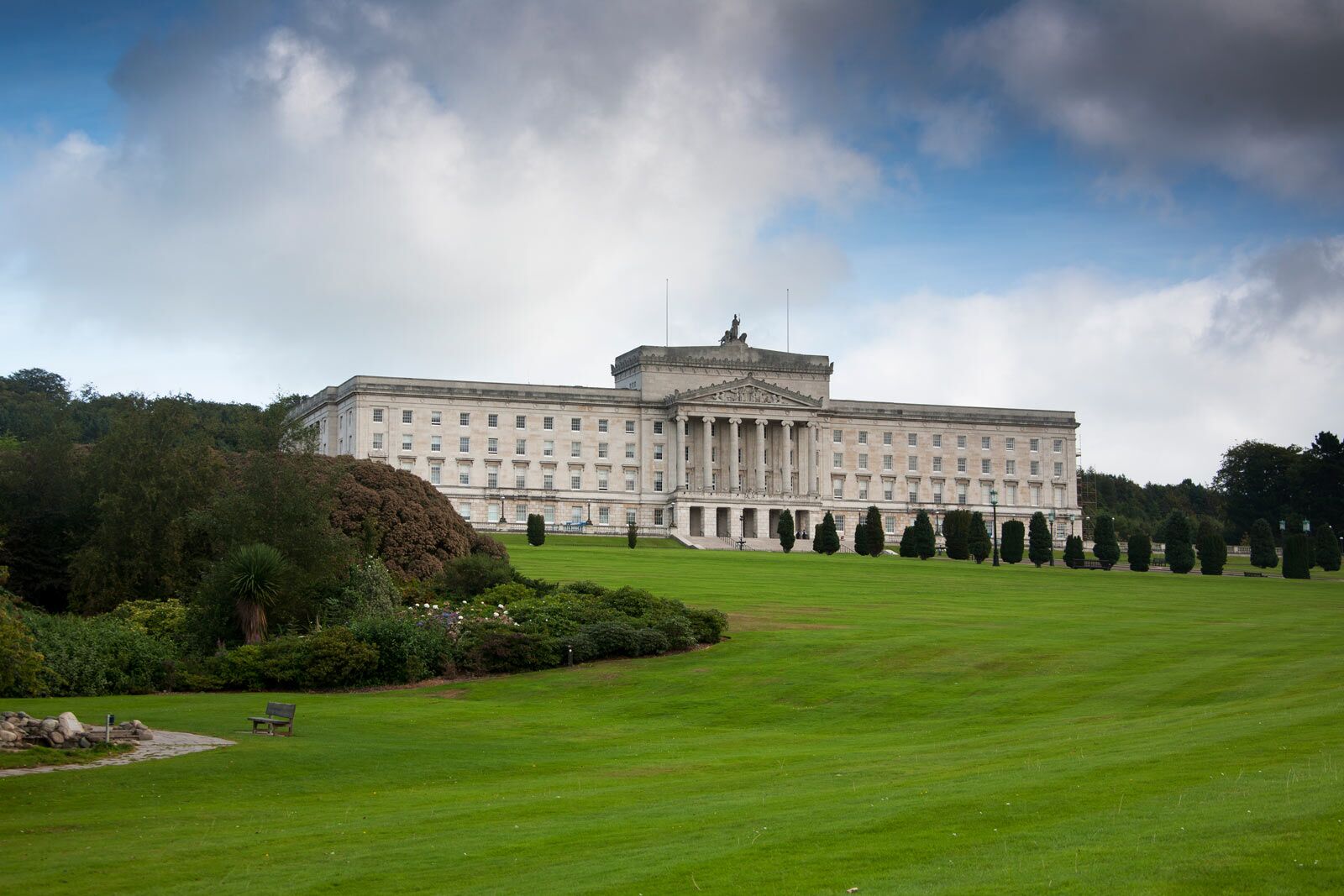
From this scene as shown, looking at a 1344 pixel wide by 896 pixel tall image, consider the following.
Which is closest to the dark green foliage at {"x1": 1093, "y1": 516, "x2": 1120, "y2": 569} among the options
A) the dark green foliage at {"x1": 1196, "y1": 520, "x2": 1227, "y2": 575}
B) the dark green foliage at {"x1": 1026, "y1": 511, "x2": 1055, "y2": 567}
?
the dark green foliage at {"x1": 1026, "y1": 511, "x2": 1055, "y2": 567}

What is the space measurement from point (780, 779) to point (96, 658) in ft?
71.0

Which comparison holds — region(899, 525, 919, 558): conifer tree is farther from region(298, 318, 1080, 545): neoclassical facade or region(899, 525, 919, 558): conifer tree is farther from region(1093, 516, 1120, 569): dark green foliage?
region(298, 318, 1080, 545): neoclassical facade

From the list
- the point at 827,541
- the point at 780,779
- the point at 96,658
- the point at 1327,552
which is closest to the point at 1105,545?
the point at 1327,552

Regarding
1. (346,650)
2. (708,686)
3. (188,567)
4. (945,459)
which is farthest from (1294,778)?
(945,459)

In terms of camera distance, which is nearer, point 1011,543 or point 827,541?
point 1011,543

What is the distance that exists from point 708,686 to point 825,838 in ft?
70.5

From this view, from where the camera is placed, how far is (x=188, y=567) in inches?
1964

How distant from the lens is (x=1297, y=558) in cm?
8700

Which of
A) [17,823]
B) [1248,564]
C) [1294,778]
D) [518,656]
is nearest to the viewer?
[1294,778]

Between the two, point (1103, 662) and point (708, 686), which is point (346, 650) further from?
point (1103, 662)

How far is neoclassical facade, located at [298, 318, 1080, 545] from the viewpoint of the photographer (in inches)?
4993

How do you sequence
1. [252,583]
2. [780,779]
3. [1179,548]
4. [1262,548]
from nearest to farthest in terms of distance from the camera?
[780,779] → [252,583] → [1179,548] → [1262,548]

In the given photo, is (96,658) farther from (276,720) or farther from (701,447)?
(701,447)

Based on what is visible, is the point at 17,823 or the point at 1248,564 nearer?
the point at 17,823
